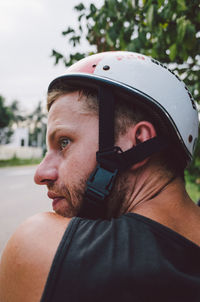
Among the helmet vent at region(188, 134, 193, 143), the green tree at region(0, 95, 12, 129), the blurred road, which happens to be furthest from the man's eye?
→ the green tree at region(0, 95, 12, 129)

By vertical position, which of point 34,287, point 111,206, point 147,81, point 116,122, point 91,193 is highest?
point 147,81

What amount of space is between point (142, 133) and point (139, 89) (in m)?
0.31

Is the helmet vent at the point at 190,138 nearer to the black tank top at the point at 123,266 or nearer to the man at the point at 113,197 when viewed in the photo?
the man at the point at 113,197

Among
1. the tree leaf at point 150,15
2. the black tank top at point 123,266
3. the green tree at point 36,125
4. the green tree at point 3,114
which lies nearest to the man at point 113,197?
the black tank top at point 123,266

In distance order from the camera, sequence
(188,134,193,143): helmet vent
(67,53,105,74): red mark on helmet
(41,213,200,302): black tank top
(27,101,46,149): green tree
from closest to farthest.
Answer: (41,213,200,302): black tank top
(67,53,105,74): red mark on helmet
(188,134,193,143): helmet vent
(27,101,46,149): green tree

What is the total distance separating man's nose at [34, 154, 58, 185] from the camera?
5.05ft

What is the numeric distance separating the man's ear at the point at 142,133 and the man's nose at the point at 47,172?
488mm

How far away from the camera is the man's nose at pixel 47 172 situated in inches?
60.6

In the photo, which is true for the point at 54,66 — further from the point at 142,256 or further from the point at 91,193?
the point at 142,256

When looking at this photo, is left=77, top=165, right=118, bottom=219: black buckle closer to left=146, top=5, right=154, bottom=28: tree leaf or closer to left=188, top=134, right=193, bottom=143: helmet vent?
left=188, top=134, right=193, bottom=143: helmet vent

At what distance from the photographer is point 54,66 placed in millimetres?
3385

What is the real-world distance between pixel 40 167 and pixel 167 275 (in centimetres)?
98

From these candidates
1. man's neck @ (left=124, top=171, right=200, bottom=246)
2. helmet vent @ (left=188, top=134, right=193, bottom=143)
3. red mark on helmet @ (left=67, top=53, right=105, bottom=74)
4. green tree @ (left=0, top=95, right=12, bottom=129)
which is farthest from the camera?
green tree @ (left=0, top=95, right=12, bottom=129)

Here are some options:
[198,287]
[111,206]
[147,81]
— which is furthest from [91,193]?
[147,81]
